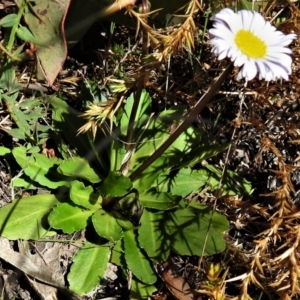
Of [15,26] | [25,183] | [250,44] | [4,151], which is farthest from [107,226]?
[250,44]

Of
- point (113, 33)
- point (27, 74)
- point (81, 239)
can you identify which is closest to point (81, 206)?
point (81, 239)

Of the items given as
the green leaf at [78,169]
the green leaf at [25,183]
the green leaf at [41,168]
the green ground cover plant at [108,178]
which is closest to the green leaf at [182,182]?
the green ground cover plant at [108,178]

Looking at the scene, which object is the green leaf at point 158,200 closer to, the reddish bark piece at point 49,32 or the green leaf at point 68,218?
the green leaf at point 68,218

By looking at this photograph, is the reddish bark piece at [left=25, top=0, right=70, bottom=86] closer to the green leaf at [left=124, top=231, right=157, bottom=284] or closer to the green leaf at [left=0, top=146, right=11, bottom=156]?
the green leaf at [left=0, top=146, right=11, bottom=156]

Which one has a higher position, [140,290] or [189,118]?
[189,118]

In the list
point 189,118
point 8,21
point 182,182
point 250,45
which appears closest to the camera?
point 250,45

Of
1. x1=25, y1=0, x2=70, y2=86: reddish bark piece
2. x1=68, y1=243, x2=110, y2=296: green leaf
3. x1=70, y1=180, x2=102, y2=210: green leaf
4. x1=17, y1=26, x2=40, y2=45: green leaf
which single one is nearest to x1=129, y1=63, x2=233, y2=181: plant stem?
x1=70, y1=180, x2=102, y2=210: green leaf

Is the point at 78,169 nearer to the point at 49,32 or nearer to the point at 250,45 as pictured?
the point at 49,32
